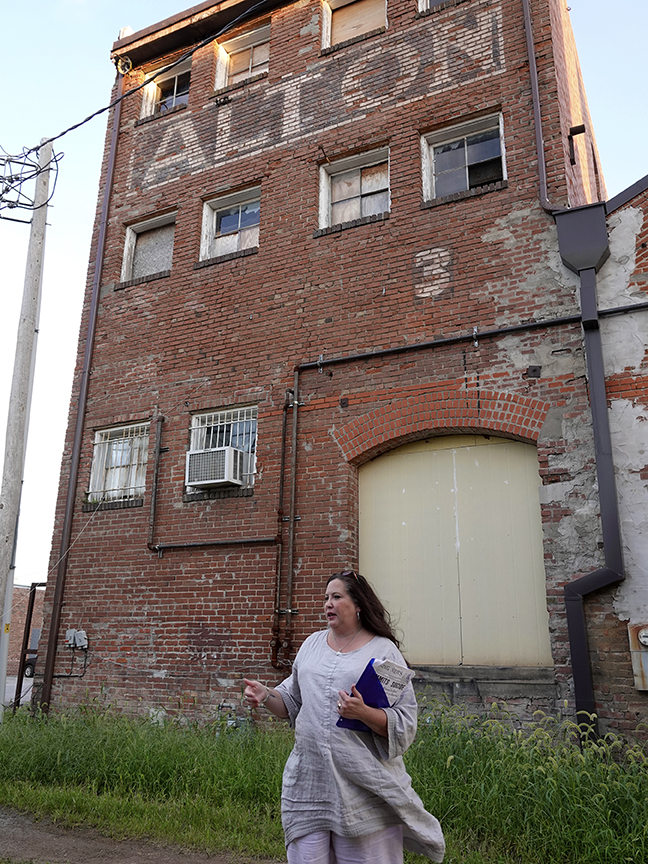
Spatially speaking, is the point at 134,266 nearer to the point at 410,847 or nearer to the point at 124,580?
the point at 124,580

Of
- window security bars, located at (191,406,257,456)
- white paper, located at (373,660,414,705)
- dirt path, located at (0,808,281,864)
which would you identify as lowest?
dirt path, located at (0,808,281,864)

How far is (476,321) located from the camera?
8.04 metres

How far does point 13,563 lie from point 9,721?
179 centimetres

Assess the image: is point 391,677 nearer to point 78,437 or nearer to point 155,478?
point 155,478

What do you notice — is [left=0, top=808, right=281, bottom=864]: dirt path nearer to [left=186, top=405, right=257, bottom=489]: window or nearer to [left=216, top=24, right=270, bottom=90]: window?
[left=186, top=405, right=257, bottom=489]: window

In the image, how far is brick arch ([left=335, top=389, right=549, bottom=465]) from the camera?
7.47 metres

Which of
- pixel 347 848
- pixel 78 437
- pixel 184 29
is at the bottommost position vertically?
pixel 347 848

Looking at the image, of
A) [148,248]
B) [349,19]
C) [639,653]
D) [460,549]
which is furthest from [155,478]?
[349,19]

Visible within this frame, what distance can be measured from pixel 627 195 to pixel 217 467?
5566 millimetres

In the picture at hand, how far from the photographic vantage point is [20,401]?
8.59m

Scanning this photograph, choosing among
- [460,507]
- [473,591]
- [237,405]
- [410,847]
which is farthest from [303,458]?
[410,847]

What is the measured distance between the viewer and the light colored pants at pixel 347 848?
9.39 ft

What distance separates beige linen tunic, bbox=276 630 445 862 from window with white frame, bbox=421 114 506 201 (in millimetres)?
7109

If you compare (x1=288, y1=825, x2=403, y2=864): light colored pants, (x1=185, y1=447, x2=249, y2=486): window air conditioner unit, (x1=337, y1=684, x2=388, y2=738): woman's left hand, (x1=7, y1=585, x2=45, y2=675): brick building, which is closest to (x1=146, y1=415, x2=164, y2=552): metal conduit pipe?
(x1=185, y1=447, x2=249, y2=486): window air conditioner unit
